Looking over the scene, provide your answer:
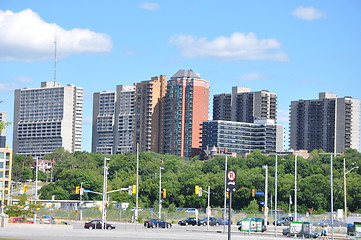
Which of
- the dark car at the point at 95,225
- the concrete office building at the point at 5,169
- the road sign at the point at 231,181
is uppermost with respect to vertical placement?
the concrete office building at the point at 5,169

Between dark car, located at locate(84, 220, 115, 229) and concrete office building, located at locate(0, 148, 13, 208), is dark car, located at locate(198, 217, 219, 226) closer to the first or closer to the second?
dark car, located at locate(84, 220, 115, 229)

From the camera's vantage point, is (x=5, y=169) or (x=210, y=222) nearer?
(x=210, y=222)

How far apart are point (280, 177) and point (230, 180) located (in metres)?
97.7

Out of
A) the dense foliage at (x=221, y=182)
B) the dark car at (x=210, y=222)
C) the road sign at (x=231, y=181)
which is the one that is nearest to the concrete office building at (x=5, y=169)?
the dense foliage at (x=221, y=182)

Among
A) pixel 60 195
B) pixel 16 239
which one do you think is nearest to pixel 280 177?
pixel 60 195

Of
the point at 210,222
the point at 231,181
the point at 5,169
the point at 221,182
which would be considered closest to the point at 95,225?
the point at 210,222

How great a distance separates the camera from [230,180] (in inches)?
1689

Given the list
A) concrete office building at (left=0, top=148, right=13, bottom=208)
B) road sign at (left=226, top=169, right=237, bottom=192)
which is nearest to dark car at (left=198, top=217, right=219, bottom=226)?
concrete office building at (left=0, top=148, right=13, bottom=208)

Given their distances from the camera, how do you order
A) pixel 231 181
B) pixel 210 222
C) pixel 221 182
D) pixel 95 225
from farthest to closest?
1. pixel 221 182
2. pixel 210 222
3. pixel 95 225
4. pixel 231 181

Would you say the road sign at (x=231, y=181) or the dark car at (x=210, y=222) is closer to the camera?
the road sign at (x=231, y=181)

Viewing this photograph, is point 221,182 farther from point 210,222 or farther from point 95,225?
point 95,225

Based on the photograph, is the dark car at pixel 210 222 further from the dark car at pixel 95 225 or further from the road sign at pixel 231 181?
the road sign at pixel 231 181

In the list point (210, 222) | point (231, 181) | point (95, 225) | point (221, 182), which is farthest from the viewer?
point (221, 182)

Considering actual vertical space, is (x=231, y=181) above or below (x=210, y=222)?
above
